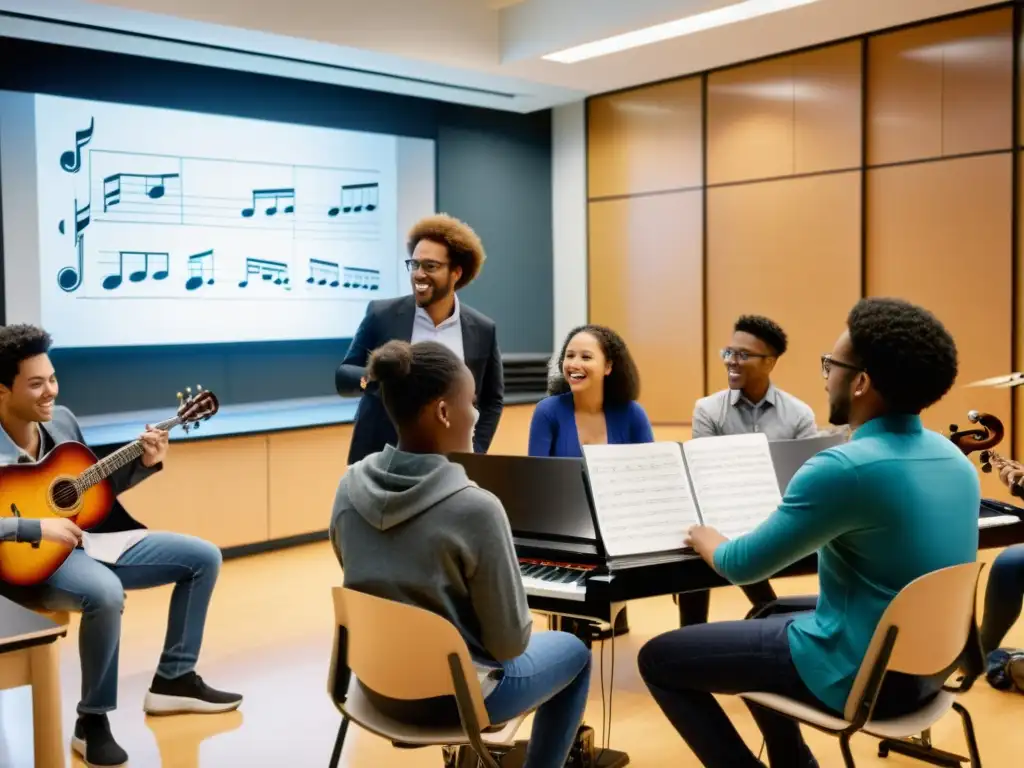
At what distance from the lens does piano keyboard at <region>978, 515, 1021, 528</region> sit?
9.80 ft

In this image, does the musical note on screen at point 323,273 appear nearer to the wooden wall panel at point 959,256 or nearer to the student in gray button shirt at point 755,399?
the student in gray button shirt at point 755,399

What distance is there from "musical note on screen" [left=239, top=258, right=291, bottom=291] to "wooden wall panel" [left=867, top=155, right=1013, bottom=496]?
347 cm

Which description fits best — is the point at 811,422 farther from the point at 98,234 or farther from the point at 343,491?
the point at 98,234

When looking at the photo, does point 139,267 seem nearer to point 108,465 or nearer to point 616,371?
point 108,465

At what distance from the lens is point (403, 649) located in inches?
73.9

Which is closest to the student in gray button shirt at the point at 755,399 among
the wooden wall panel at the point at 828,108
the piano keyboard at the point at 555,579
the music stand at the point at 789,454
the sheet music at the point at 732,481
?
the music stand at the point at 789,454

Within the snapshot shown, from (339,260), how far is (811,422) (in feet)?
11.5

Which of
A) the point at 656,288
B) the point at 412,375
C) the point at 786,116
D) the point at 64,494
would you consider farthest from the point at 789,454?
the point at 656,288

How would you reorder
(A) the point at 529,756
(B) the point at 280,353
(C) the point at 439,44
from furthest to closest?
1. (B) the point at 280,353
2. (C) the point at 439,44
3. (A) the point at 529,756

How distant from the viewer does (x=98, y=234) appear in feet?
16.7

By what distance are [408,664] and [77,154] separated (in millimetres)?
4084

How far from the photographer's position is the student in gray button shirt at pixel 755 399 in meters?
3.57

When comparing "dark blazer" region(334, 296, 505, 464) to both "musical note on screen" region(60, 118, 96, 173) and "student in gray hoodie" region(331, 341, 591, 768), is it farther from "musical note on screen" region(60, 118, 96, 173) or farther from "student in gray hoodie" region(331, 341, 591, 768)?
"musical note on screen" region(60, 118, 96, 173)

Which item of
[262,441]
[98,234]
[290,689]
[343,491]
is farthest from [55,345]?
[343,491]
